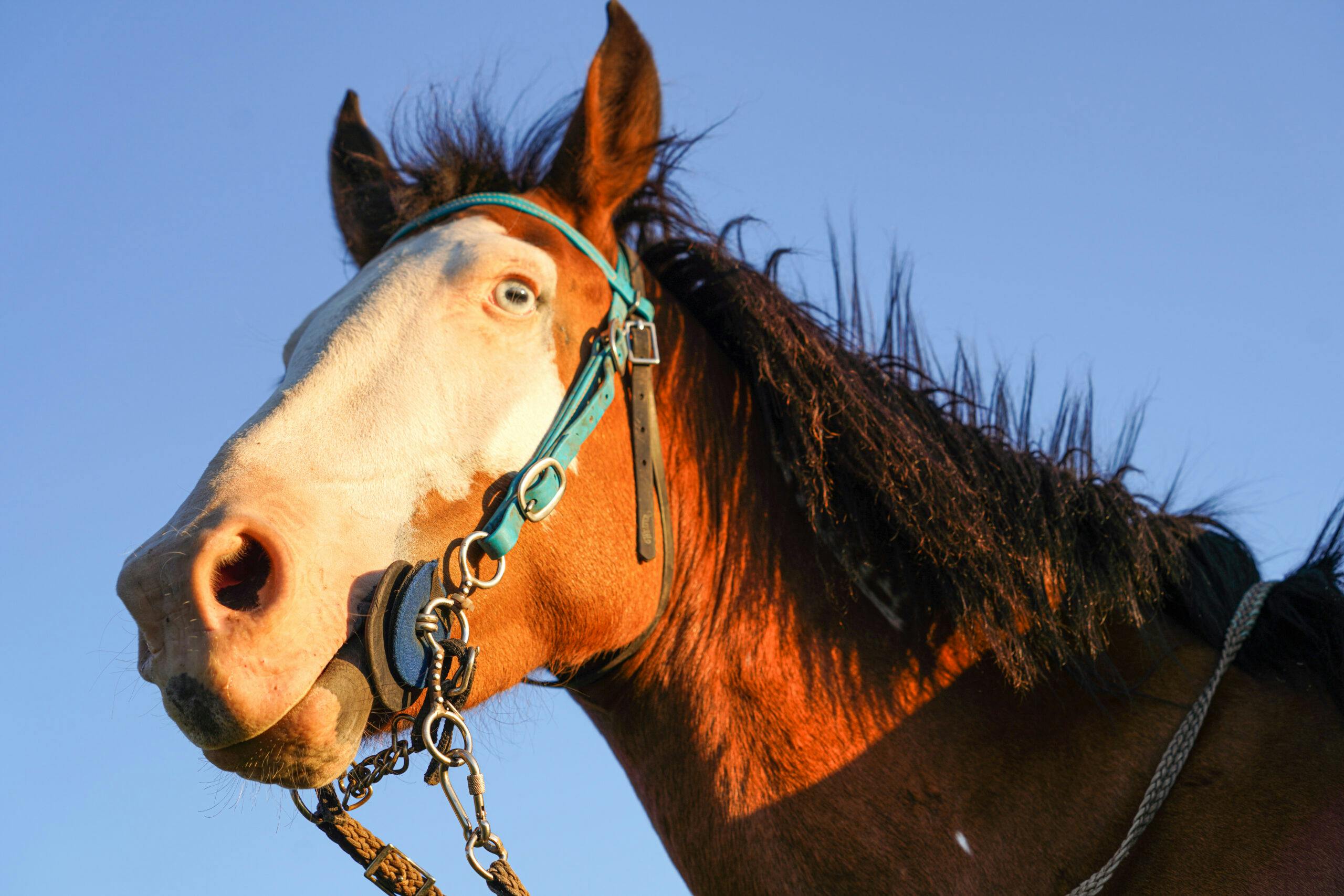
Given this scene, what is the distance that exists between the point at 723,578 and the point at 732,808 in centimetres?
62

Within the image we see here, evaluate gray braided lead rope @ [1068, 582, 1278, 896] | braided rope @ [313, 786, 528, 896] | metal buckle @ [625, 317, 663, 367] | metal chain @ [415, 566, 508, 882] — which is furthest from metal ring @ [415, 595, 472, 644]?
gray braided lead rope @ [1068, 582, 1278, 896]

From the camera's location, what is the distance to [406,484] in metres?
2.39

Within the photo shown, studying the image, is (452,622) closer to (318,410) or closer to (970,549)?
(318,410)

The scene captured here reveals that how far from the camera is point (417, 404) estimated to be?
2477mm

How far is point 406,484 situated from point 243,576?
0.41 metres

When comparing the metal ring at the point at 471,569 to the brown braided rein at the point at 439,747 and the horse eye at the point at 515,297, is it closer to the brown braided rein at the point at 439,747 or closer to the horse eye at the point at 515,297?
the brown braided rein at the point at 439,747

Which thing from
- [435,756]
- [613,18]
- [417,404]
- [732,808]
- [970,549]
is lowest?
[732,808]

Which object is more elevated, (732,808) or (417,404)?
(417,404)

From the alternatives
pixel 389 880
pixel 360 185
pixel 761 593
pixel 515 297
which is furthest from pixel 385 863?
pixel 360 185

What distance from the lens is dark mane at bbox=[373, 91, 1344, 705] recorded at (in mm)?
2621

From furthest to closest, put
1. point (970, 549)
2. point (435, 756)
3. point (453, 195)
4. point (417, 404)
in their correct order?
point (453, 195)
point (970, 549)
point (417, 404)
point (435, 756)

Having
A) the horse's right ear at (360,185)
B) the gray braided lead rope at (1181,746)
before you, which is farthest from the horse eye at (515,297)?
the gray braided lead rope at (1181,746)

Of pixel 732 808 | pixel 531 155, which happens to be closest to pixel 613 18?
pixel 531 155

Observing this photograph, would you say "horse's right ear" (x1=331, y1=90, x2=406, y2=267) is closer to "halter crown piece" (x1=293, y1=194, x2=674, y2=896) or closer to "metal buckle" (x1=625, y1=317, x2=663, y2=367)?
"halter crown piece" (x1=293, y1=194, x2=674, y2=896)
